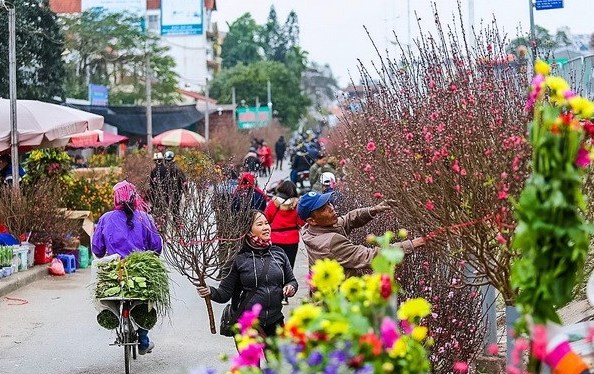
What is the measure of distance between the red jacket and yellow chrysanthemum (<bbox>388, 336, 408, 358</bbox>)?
9191 millimetres

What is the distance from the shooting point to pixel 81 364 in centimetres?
1004

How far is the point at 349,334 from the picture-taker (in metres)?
3.43

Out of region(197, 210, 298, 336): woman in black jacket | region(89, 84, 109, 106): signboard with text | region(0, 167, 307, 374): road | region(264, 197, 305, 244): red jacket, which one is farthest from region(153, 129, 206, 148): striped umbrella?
region(197, 210, 298, 336): woman in black jacket

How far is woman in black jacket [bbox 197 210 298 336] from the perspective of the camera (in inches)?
307

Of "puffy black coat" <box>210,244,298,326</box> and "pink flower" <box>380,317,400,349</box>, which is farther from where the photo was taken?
"puffy black coat" <box>210,244,298,326</box>

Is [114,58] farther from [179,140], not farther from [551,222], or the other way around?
[551,222]

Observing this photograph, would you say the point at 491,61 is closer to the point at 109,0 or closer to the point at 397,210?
the point at 397,210

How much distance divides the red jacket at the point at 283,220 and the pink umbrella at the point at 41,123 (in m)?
5.77

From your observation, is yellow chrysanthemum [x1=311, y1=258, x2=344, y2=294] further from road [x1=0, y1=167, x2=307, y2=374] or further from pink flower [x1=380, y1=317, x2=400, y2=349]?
road [x1=0, y1=167, x2=307, y2=374]

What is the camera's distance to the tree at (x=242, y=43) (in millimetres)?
124062

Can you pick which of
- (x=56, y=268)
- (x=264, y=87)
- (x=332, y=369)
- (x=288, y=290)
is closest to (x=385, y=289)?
(x=332, y=369)

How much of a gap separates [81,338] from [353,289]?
824 centimetres

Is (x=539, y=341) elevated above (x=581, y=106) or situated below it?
below

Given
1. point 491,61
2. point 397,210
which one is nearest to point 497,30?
point 491,61
